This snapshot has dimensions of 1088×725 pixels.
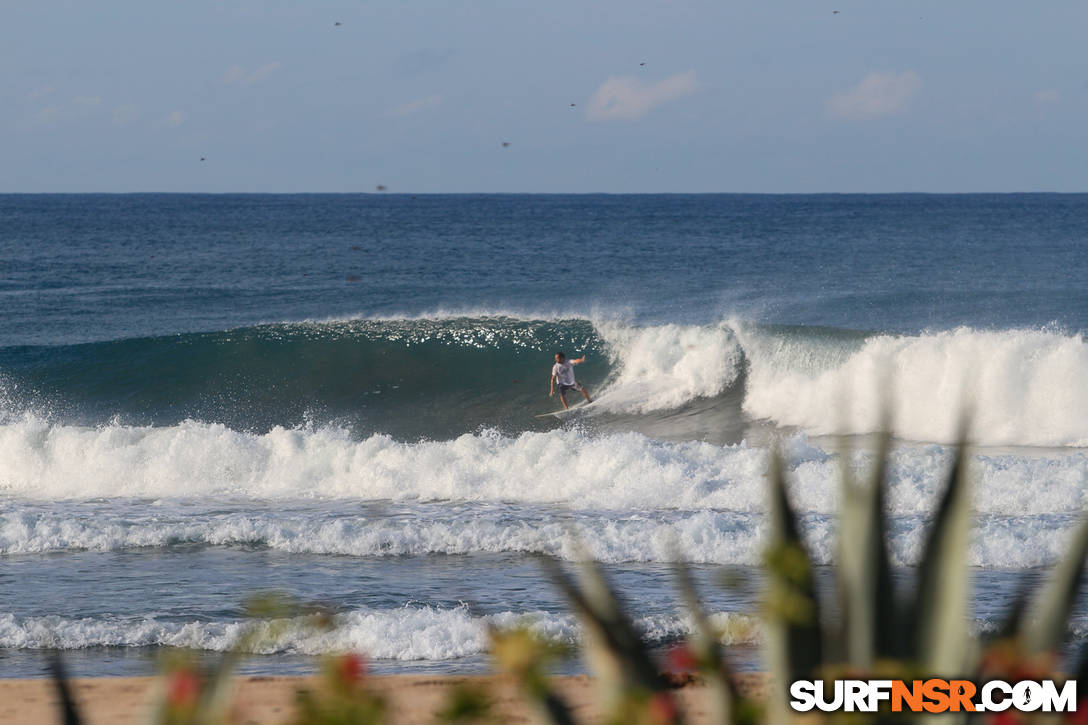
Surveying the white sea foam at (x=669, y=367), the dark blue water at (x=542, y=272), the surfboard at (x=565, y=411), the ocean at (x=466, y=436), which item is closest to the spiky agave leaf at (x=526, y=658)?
the ocean at (x=466, y=436)

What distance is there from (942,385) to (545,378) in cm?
776

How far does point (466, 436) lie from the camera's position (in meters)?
18.0

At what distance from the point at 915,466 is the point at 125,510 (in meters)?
10.2

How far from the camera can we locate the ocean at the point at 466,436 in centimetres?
1027

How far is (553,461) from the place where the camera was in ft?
55.1

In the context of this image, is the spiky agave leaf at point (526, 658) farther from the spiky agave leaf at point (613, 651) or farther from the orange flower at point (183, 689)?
the orange flower at point (183, 689)

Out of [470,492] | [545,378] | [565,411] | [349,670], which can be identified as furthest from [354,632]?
[545,378]

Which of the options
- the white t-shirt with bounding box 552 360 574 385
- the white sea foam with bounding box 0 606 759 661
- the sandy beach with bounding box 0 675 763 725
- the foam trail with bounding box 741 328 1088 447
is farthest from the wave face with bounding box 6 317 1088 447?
the sandy beach with bounding box 0 675 763 725

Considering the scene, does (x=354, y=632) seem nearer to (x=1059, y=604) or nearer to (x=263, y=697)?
(x=263, y=697)

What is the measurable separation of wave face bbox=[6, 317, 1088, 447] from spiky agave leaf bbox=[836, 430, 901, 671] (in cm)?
1843

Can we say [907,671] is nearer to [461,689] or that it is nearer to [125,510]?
[461,689]

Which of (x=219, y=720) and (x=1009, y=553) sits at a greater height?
(x=219, y=720)

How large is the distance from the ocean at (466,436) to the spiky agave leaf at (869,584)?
0.17 meters

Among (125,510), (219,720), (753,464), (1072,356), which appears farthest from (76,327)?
(219,720)
